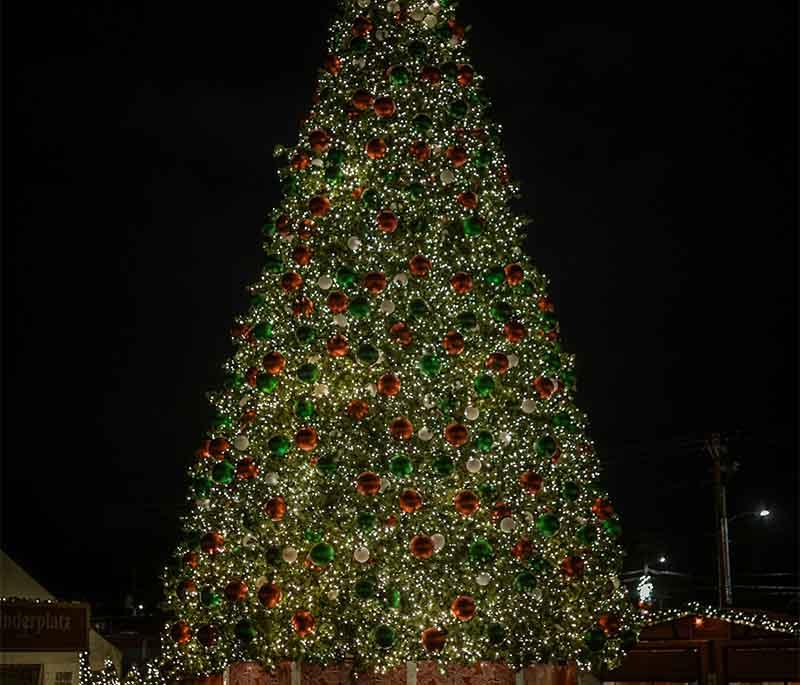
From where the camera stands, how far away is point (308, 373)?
9.91 m

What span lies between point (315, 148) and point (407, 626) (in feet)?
13.7

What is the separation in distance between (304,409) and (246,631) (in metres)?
1.86

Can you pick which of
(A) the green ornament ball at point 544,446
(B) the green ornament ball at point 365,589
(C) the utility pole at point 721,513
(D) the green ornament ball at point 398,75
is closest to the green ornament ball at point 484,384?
(A) the green ornament ball at point 544,446

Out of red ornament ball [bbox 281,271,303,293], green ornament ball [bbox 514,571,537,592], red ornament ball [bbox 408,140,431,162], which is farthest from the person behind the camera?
red ornament ball [bbox 408,140,431,162]

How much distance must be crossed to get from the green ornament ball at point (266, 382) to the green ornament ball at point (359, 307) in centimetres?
87

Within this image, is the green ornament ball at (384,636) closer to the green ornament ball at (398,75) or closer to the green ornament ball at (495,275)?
the green ornament ball at (495,275)

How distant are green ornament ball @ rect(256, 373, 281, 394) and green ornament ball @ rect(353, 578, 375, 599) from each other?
1.80 m

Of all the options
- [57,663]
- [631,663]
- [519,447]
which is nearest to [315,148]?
[519,447]

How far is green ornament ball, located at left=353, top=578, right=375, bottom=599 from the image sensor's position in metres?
9.32

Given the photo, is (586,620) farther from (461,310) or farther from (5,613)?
(5,613)

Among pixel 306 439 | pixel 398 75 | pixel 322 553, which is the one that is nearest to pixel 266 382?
pixel 306 439

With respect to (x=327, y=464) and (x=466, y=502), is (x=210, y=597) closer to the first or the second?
(x=327, y=464)

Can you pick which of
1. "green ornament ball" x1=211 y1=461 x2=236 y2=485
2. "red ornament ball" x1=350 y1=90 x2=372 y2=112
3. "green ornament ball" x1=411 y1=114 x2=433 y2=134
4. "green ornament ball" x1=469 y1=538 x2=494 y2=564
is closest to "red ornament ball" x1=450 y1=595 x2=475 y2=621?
"green ornament ball" x1=469 y1=538 x2=494 y2=564

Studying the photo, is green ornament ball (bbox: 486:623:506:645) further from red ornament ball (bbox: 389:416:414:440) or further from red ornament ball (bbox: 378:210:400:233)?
red ornament ball (bbox: 378:210:400:233)
